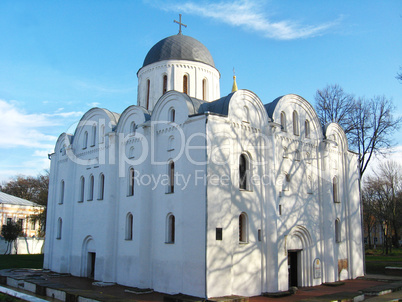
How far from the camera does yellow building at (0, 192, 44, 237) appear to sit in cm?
4412

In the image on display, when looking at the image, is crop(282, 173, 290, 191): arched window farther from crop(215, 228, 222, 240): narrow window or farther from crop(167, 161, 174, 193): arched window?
crop(167, 161, 174, 193): arched window

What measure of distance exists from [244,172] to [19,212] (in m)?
37.7

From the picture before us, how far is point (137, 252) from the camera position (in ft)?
55.9

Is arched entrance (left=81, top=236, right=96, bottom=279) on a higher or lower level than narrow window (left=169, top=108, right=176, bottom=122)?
lower

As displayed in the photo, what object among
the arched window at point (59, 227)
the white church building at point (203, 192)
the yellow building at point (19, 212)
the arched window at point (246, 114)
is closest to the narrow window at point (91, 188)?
the white church building at point (203, 192)

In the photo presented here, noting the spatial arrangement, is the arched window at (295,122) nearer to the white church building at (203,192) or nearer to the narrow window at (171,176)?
the white church building at (203,192)

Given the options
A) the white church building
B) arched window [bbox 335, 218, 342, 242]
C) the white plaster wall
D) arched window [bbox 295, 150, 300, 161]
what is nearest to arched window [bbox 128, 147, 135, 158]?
the white church building

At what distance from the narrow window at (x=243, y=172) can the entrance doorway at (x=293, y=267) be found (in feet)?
14.4

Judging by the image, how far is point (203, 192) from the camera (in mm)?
14836

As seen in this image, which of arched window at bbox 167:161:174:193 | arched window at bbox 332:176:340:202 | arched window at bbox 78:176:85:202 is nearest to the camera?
arched window at bbox 167:161:174:193

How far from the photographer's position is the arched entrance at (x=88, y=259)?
2098 centimetres

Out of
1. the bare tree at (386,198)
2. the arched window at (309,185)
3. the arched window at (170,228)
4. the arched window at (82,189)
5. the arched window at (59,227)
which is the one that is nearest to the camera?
the arched window at (170,228)

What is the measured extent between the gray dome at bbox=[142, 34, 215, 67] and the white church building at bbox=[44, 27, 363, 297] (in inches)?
3.3

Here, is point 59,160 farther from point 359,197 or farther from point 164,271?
point 359,197
